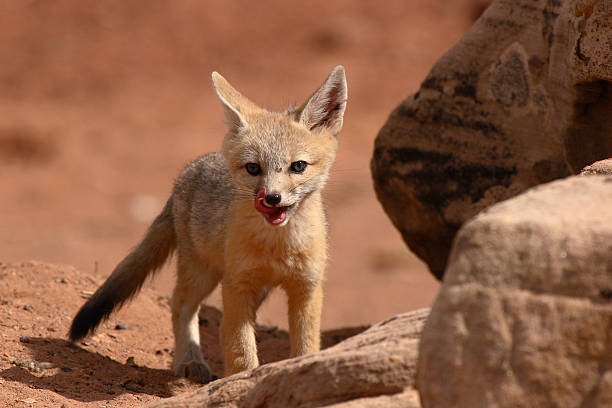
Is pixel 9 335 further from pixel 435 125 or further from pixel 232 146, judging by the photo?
pixel 435 125

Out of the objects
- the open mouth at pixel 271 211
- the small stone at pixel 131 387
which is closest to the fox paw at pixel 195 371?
the small stone at pixel 131 387

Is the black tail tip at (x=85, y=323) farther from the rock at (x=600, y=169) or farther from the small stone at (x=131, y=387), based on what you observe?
the rock at (x=600, y=169)

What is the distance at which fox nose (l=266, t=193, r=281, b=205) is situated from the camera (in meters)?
4.28

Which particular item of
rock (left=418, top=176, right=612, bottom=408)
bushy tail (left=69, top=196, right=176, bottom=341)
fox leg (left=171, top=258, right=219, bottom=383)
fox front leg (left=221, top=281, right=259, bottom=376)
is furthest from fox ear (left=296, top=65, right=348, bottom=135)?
rock (left=418, top=176, right=612, bottom=408)

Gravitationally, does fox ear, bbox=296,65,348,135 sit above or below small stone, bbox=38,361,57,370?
above

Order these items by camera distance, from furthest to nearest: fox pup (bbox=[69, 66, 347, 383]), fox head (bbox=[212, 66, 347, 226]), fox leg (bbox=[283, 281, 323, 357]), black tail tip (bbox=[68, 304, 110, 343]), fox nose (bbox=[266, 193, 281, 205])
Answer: black tail tip (bbox=[68, 304, 110, 343]) → fox leg (bbox=[283, 281, 323, 357]) → fox pup (bbox=[69, 66, 347, 383]) → fox head (bbox=[212, 66, 347, 226]) → fox nose (bbox=[266, 193, 281, 205])

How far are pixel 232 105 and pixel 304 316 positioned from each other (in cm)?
129

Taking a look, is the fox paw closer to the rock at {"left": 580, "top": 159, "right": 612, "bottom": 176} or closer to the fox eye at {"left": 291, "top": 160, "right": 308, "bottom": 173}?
the fox eye at {"left": 291, "top": 160, "right": 308, "bottom": 173}

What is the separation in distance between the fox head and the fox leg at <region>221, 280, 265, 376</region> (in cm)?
51

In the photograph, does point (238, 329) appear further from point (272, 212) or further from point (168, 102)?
point (168, 102)

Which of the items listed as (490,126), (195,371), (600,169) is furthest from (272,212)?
(490,126)

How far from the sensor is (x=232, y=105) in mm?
4812

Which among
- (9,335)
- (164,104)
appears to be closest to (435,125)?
(9,335)

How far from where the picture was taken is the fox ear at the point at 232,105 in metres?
4.73
